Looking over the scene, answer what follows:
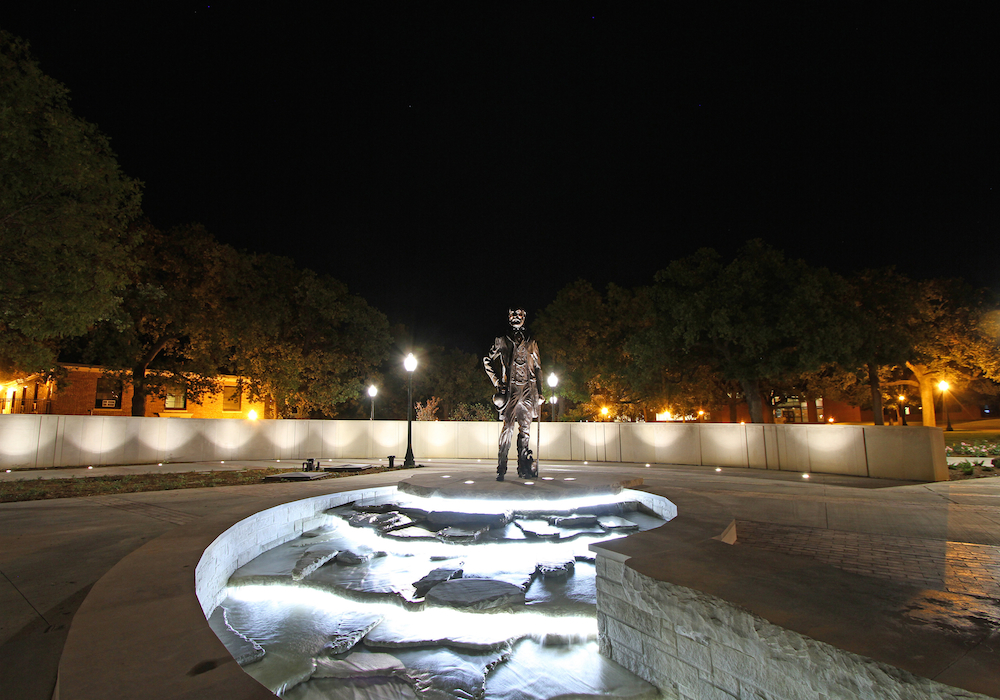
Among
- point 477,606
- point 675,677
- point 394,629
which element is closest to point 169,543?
point 394,629

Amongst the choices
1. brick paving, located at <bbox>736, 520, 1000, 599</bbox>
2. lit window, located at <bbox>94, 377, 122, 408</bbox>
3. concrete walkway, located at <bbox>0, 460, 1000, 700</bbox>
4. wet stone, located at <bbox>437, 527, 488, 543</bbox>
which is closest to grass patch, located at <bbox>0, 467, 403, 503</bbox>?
concrete walkway, located at <bbox>0, 460, 1000, 700</bbox>

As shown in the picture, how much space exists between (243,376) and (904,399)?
4891cm

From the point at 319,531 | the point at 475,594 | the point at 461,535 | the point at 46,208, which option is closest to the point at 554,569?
the point at 475,594

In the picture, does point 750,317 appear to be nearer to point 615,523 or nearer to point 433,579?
point 615,523

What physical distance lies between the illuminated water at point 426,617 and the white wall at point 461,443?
10.8 metres

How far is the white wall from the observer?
1434cm

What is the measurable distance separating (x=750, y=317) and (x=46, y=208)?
84.6 ft

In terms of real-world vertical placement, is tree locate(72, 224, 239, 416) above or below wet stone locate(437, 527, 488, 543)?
above

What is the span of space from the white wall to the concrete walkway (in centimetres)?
222

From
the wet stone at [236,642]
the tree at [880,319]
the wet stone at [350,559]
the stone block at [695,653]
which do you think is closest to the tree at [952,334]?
the tree at [880,319]

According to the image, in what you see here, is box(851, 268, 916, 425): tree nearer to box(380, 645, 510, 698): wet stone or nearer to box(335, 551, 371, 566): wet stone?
box(335, 551, 371, 566): wet stone

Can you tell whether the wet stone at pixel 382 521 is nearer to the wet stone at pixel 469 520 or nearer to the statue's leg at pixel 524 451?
the wet stone at pixel 469 520

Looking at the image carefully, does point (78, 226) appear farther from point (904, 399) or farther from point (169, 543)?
point (904, 399)

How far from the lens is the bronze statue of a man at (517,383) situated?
1128cm
